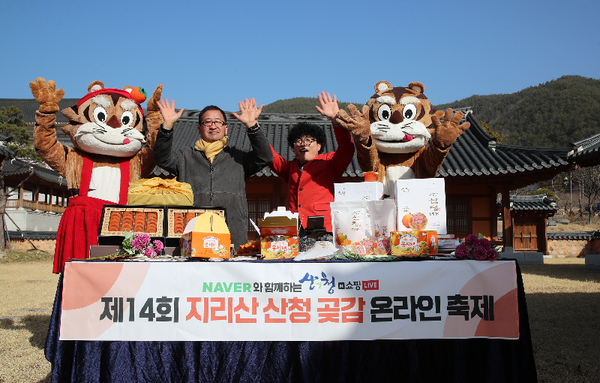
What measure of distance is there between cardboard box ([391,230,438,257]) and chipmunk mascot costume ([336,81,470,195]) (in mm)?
964

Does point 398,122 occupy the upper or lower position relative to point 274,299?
upper

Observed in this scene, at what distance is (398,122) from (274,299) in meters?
1.90

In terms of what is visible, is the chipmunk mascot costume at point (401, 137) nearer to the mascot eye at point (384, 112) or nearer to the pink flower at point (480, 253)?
the mascot eye at point (384, 112)

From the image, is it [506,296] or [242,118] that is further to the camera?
[242,118]

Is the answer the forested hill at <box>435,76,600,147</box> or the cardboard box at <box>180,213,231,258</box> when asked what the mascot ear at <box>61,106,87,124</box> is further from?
the forested hill at <box>435,76,600,147</box>

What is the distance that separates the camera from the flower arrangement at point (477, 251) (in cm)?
202

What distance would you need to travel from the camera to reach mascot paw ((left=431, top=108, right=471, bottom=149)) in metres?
2.88

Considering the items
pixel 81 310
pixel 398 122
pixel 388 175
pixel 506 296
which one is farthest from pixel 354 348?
pixel 398 122

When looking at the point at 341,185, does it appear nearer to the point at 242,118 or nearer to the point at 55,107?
the point at 242,118

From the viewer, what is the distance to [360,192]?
2.46 metres

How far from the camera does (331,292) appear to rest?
78.4 inches

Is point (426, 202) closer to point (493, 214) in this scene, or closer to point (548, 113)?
point (493, 214)

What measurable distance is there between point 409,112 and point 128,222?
2280 millimetres

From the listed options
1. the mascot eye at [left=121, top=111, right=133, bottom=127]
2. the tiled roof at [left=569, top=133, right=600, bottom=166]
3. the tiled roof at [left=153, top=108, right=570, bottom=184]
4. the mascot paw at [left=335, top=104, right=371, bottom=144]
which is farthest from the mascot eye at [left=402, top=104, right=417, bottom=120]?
the tiled roof at [left=153, top=108, right=570, bottom=184]
